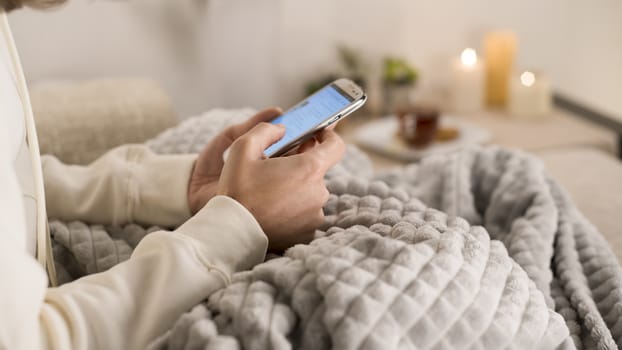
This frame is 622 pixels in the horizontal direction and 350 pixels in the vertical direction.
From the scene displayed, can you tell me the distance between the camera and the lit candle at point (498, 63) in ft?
5.37

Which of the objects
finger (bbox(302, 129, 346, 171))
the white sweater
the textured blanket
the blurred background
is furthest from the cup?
the white sweater

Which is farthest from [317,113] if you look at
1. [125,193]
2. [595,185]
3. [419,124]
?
[419,124]

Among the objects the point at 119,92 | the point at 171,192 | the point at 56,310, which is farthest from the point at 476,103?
the point at 56,310

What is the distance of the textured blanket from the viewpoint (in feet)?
1.67

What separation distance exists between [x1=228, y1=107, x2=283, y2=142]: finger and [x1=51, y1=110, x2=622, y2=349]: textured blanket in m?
0.10

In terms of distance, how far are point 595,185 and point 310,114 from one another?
490 mm

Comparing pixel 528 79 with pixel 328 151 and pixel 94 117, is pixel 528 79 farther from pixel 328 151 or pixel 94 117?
pixel 328 151

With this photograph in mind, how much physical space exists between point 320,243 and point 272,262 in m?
0.05

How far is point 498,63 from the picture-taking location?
167cm

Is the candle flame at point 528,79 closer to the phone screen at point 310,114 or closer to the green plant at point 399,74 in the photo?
the green plant at point 399,74

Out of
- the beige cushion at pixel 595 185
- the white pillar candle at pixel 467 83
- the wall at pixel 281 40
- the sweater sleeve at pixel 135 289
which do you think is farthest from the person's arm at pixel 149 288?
the white pillar candle at pixel 467 83

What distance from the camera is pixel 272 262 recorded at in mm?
554

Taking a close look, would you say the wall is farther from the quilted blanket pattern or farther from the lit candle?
the quilted blanket pattern

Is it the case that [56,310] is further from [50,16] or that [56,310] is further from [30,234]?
[50,16]
